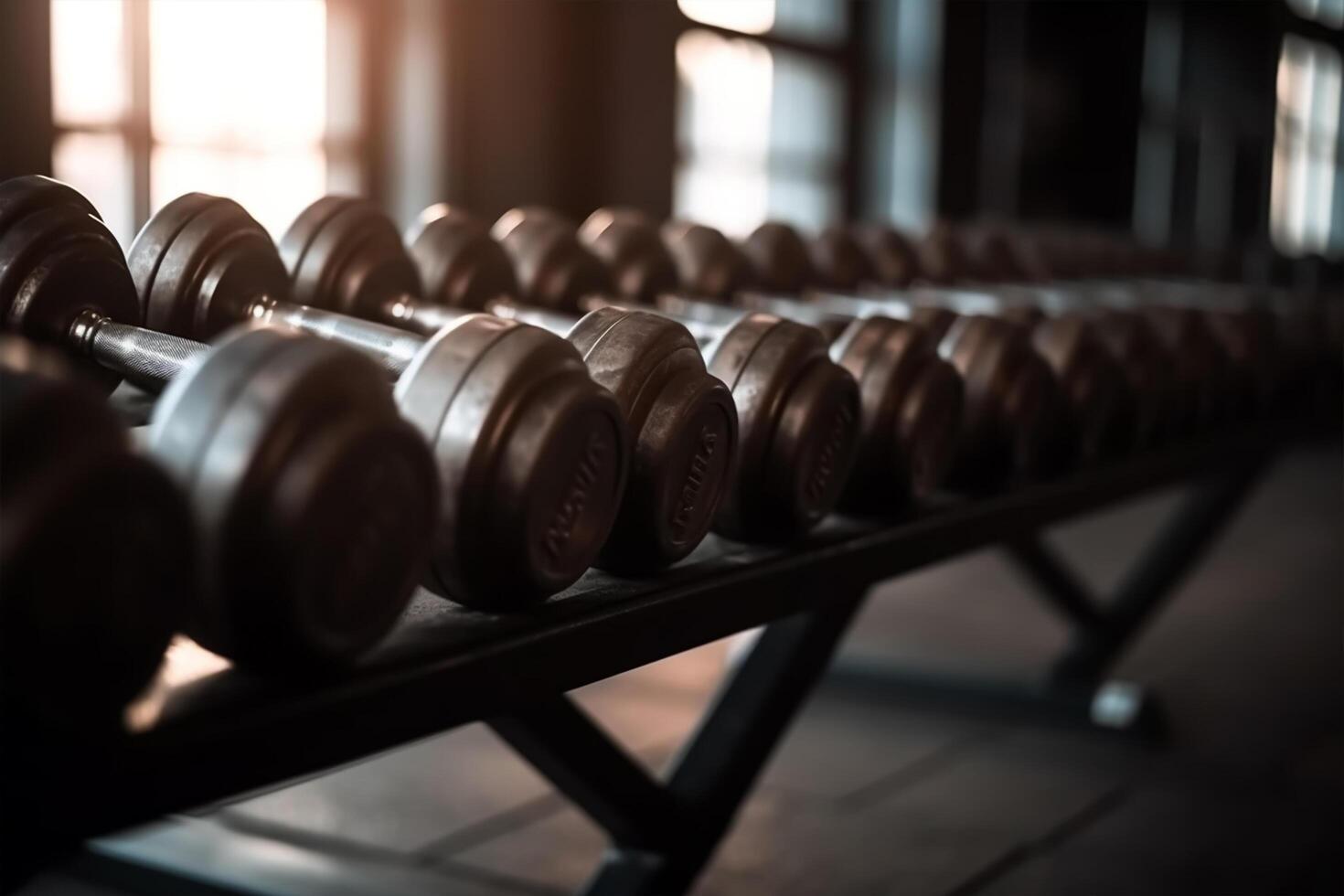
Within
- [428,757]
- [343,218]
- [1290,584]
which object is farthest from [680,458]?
[1290,584]

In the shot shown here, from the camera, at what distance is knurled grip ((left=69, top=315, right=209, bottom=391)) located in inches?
32.6

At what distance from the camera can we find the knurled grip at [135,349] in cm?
83

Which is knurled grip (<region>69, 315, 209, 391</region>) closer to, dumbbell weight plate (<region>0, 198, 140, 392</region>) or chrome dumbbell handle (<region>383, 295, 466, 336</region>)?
dumbbell weight plate (<region>0, 198, 140, 392</region>)

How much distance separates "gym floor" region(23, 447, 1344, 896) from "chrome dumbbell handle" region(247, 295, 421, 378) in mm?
595

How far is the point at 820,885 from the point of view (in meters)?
1.50

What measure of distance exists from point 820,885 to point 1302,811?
0.62m

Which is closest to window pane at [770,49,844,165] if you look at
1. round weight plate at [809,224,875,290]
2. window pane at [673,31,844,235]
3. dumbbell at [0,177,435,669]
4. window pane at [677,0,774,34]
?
window pane at [673,31,844,235]

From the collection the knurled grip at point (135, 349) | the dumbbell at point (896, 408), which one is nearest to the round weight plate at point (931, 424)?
the dumbbell at point (896, 408)

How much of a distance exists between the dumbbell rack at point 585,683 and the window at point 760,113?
1994mm

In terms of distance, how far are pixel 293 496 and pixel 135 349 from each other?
1.05 feet

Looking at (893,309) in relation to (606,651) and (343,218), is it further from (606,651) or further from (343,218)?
(606,651)

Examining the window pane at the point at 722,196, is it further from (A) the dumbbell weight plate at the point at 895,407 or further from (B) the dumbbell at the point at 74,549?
(B) the dumbbell at the point at 74,549

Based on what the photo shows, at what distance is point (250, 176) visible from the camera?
A: 94.6 inches

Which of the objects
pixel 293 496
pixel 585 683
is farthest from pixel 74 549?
pixel 585 683
